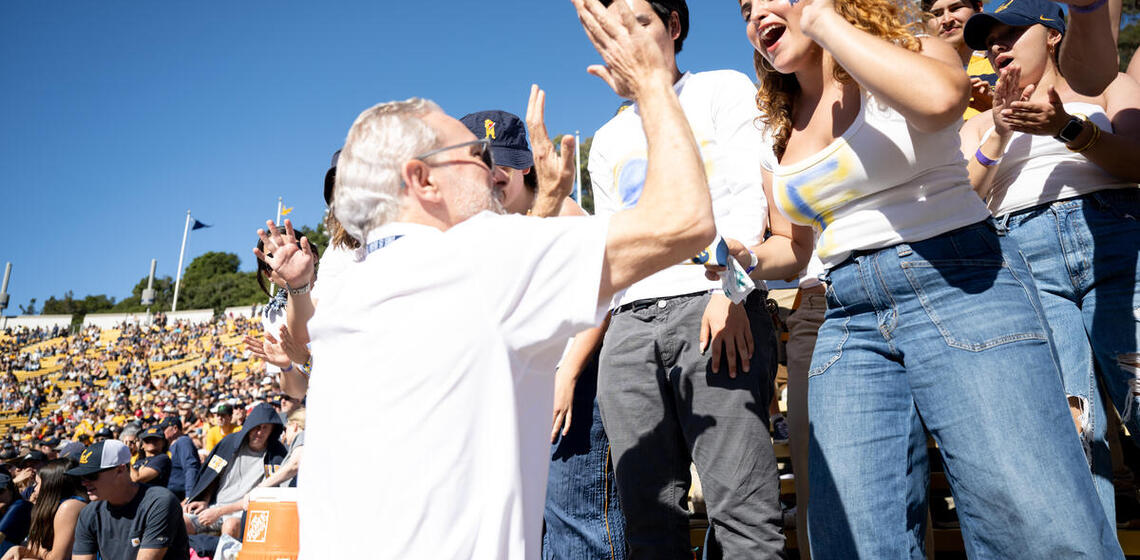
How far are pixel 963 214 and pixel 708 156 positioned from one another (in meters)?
0.97

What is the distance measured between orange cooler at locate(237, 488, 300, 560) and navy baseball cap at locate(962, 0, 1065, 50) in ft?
9.14

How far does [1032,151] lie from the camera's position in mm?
2721

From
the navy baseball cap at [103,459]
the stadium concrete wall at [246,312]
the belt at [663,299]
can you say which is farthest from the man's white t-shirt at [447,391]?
the stadium concrete wall at [246,312]

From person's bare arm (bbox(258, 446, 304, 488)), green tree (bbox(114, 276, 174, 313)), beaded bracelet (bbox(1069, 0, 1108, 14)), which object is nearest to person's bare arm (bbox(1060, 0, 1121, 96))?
beaded bracelet (bbox(1069, 0, 1108, 14))

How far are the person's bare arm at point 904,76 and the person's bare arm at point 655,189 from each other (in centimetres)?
44

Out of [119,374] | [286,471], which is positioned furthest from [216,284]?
[286,471]

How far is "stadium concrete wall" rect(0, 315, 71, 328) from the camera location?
59156 millimetres

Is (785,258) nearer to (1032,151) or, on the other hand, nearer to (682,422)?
(682,422)

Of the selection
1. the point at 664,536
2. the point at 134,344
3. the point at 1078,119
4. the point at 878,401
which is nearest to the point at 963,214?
the point at 878,401

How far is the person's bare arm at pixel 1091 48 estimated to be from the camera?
7.41ft

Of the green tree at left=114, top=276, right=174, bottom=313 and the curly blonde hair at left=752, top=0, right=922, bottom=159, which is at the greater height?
the green tree at left=114, top=276, right=174, bottom=313

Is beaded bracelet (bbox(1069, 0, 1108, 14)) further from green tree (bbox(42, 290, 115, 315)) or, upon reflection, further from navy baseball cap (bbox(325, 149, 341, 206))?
green tree (bbox(42, 290, 115, 315))

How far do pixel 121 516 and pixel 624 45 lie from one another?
703 cm

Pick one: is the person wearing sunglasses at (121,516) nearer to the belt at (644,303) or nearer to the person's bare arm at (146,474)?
the person's bare arm at (146,474)
